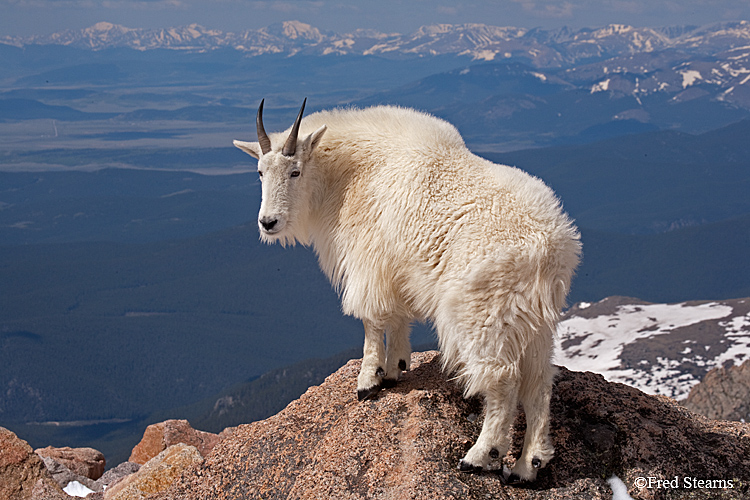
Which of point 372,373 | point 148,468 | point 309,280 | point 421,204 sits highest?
point 421,204

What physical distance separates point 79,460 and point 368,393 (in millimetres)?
6146

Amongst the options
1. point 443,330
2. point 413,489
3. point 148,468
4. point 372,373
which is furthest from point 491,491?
point 148,468

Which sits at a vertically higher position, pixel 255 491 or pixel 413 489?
pixel 413 489

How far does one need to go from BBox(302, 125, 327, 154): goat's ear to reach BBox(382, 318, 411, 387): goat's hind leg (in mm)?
1932

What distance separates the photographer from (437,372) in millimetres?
6203

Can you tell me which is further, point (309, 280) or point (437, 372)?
point (309, 280)

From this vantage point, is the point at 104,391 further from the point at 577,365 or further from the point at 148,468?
the point at 148,468

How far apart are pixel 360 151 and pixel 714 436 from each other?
4.33 meters

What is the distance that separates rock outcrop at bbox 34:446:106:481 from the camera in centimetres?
888

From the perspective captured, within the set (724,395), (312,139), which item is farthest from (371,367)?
(724,395)

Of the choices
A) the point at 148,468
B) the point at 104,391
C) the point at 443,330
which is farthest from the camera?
the point at 104,391

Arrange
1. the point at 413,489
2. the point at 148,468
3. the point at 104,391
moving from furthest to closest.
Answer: the point at 104,391
the point at 148,468
the point at 413,489

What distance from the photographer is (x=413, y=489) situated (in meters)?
4.34

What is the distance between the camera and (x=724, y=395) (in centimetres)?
1519
